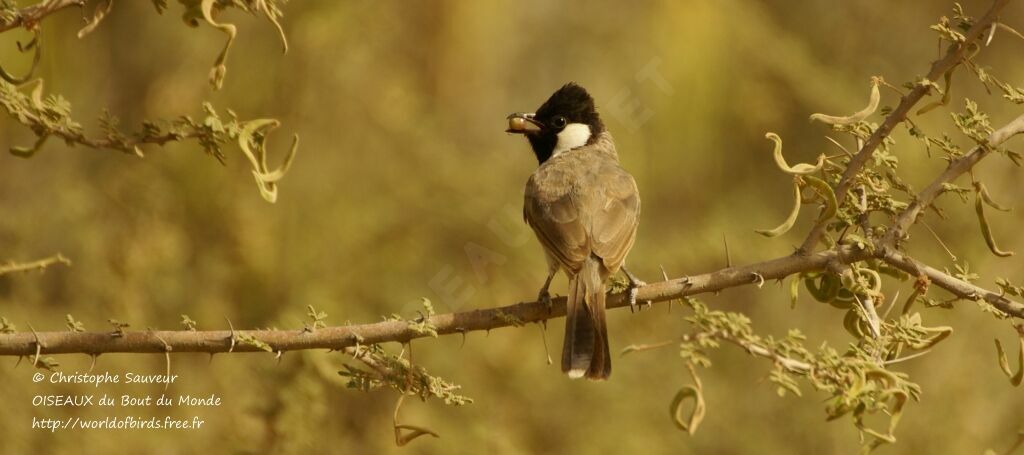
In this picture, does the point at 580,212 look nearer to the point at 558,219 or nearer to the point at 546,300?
the point at 558,219

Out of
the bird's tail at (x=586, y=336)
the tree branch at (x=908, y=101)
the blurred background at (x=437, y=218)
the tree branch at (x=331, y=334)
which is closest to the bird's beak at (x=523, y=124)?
the blurred background at (x=437, y=218)

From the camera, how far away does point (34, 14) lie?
178cm

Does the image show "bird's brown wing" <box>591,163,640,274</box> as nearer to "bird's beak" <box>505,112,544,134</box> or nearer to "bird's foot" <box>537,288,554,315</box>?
"bird's foot" <box>537,288,554,315</box>

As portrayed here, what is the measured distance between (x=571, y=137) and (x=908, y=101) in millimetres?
2035

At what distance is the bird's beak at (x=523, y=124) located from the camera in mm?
4133

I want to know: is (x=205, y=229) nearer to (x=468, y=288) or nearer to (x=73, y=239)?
(x=73, y=239)

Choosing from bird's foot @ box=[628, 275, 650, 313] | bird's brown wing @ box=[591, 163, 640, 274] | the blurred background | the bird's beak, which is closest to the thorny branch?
bird's foot @ box=[628, 275, 650, 313]

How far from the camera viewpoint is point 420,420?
13.6ft

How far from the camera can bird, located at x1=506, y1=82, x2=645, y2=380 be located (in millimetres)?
3039

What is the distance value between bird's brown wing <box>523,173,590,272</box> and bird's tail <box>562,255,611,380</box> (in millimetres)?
110

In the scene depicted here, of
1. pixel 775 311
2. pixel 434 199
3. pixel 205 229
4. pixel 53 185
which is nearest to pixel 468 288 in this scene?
pixel 434 199

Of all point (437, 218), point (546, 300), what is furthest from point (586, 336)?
point (437, 218)

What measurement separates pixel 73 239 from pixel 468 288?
67.8 inches

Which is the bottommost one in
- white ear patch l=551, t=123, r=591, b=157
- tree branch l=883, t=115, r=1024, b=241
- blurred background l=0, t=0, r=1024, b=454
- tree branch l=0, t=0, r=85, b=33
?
blurred background l=0, t=0, r=1024, b=454
